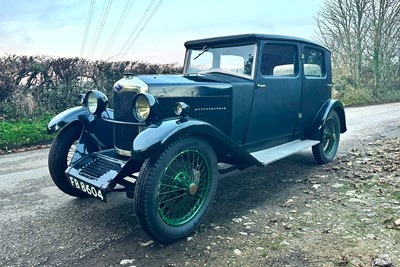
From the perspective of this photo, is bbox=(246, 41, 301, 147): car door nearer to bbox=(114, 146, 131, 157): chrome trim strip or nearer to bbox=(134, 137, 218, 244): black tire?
A: bbox=(134, 137, 218, 244): black tire

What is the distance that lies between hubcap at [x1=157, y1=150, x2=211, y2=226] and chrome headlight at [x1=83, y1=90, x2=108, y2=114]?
1271 mm

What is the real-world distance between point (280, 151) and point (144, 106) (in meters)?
2.05

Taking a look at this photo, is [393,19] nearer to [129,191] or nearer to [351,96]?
[351,96]

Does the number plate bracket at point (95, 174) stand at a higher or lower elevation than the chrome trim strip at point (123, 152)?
lower

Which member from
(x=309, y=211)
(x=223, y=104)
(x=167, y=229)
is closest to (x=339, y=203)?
(x=309, y=211)

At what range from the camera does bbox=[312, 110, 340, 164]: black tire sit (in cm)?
511

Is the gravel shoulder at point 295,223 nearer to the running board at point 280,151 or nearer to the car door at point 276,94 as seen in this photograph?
the running board at point 280,151

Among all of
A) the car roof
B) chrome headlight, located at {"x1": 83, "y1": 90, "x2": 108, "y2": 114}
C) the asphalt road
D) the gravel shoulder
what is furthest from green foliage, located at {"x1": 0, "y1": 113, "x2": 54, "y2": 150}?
the gravel shoulder

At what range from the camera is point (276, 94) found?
4.28 metres

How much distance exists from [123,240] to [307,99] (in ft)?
10.8

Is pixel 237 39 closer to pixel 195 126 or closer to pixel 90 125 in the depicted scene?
pixel 195 126

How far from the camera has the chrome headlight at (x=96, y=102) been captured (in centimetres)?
369

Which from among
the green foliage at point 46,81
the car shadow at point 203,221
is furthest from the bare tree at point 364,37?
the car shadow at point 203,221

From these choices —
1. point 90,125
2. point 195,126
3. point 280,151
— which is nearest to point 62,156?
point 90,125
